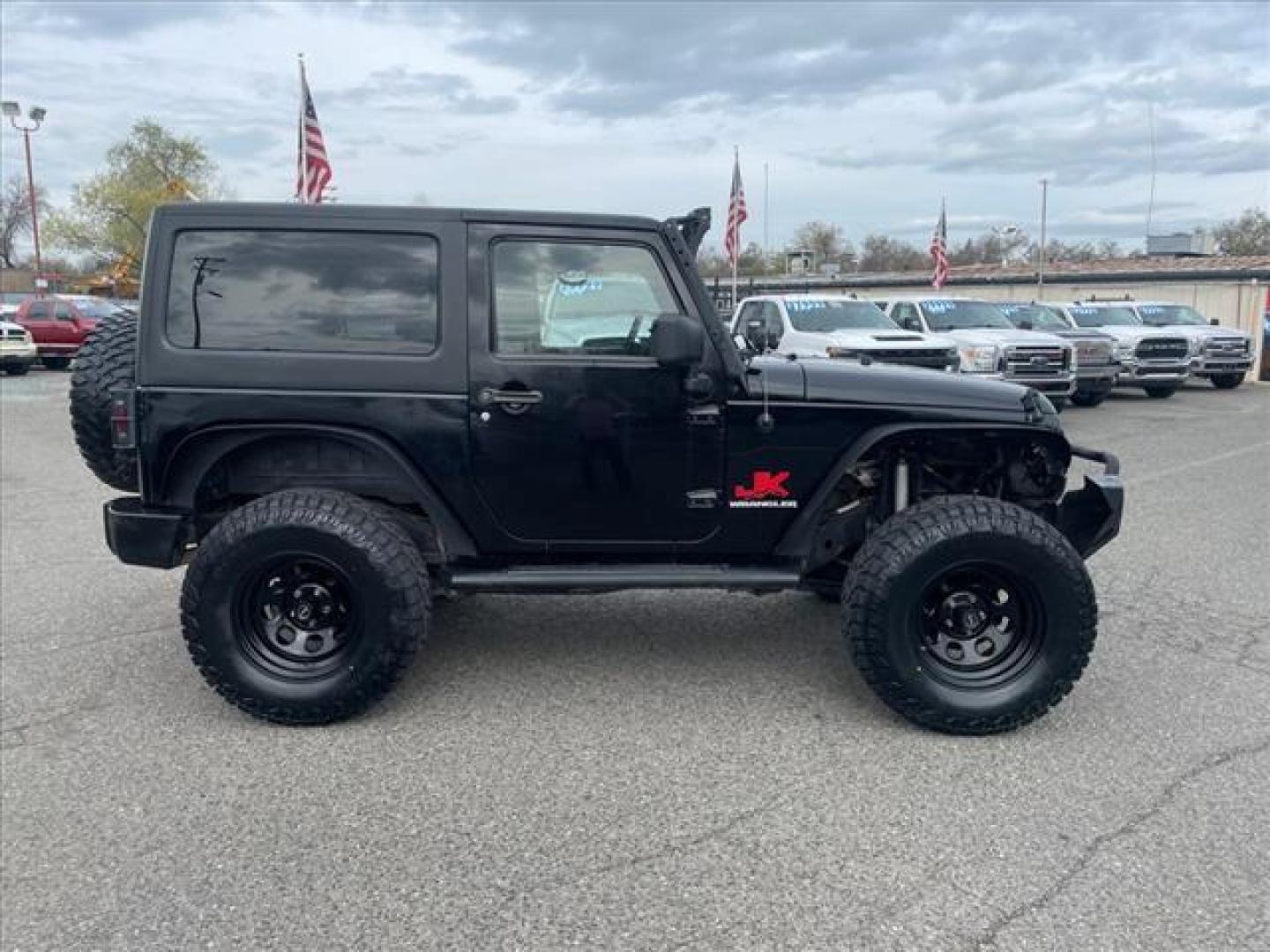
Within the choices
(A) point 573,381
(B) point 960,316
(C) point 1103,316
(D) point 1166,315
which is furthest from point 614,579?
(D) point 1166,315

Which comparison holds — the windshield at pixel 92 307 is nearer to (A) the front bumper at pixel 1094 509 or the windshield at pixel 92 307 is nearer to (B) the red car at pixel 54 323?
(B) the red car at pixel 54 323

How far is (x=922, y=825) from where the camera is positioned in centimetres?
319

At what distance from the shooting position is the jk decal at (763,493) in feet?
13.2

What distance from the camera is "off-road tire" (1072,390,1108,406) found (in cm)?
1692

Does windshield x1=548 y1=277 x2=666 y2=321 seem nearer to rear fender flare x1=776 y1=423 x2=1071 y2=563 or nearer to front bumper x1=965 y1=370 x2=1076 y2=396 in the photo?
rear fender flare x1=776 y1=423 x2=1071 y2=563

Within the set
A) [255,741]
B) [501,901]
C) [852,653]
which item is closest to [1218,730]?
[852,653]

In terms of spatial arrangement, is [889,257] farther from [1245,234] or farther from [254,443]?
[254,443]

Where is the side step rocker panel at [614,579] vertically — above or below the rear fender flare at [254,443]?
below

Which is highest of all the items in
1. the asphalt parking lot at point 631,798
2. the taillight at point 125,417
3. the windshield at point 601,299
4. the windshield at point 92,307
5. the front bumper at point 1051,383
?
the windshield at point 92,307

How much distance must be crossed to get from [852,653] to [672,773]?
876mm

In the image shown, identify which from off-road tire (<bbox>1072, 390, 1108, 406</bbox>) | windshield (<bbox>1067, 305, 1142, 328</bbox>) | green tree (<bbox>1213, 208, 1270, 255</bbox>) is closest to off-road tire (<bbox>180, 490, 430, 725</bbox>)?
off-road tire (<bbox>1072, 390, 1108, 406</bbox>)

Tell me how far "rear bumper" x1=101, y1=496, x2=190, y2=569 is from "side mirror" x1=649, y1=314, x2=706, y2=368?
6.61 feet

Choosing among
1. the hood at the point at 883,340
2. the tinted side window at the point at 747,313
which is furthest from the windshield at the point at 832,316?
the tinted side window at the point at 747,313

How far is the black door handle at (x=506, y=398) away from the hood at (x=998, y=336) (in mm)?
11870
